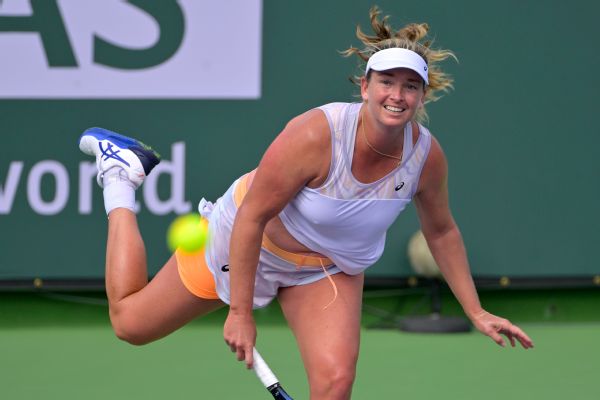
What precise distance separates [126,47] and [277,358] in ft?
5.94

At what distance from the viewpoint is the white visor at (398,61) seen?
10.9 feet

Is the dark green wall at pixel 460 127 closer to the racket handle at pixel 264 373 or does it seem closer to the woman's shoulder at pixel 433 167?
the woman's shoulder at pixel 433 167

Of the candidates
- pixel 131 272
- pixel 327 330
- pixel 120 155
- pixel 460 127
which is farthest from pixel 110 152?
pixel 460 127

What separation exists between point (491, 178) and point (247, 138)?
1.31 meters

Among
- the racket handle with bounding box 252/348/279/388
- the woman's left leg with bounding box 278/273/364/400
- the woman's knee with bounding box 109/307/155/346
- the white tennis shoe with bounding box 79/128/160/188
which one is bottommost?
the woman's knee with bounding box 109/307/155/346

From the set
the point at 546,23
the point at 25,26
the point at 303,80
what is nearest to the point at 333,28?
the point at 303,80

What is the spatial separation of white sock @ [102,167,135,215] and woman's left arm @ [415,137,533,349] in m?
1.11

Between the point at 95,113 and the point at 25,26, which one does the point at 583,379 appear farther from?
the point at 25,26

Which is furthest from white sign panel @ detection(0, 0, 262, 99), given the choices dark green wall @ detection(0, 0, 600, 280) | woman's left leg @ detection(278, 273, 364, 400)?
woman's left leg @ detection(278, 273, 364, 400)

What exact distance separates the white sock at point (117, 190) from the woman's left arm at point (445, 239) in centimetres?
111

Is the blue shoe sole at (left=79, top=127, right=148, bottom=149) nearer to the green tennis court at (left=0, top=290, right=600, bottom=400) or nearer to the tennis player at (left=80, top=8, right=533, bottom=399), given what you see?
the tennis player at (left=80, top=8, right=533, bottom=399)

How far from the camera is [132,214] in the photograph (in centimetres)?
419

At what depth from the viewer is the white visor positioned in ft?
10.9

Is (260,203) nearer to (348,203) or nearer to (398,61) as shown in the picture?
(348,203)
